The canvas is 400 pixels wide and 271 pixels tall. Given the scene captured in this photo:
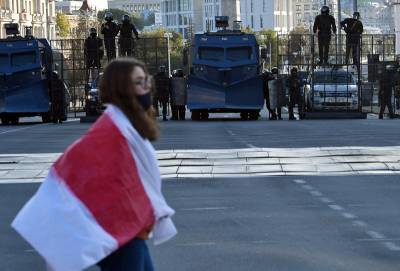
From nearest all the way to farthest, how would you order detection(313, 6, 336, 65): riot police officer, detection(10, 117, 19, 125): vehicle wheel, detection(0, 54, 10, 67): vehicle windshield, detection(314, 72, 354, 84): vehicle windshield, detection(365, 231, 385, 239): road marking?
1. detection(365, 231, 385, 239): road marking
2. detection(313, 6, 336, 65): riot police officer
3. detection(0, 54, 10, 67): vehicle windshield
4. detection(314, 72, 354, 84): vehicle windshield
5. detection(10, 117, 19, 125): vehicle wheel

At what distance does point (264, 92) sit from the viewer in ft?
Answer: 137

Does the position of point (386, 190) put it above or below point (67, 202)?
below

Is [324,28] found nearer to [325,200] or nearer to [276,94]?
[276,94]

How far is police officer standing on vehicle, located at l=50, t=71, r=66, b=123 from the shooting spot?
41781mm

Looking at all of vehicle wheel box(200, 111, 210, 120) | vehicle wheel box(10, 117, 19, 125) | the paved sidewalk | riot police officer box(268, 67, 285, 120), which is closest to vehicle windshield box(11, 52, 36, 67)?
vehicle wheel box(10, 117, 19, 125)

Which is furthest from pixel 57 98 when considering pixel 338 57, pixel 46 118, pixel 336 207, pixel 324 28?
pixel 336 207

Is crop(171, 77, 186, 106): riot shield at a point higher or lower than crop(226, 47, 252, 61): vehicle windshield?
lower

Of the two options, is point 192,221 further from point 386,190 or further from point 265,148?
point 265,148

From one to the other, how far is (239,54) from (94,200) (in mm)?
36730

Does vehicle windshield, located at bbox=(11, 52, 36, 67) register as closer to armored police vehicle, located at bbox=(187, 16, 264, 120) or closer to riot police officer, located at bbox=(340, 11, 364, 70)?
armored police vehicle, located at bbox=(187, 16, 264, 120)

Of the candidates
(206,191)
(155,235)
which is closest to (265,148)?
(206,191)

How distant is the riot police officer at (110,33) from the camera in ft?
137

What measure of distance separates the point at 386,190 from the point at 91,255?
10457 mm

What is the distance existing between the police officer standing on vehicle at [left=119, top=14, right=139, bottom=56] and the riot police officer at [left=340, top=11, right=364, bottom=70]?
7227 mm
